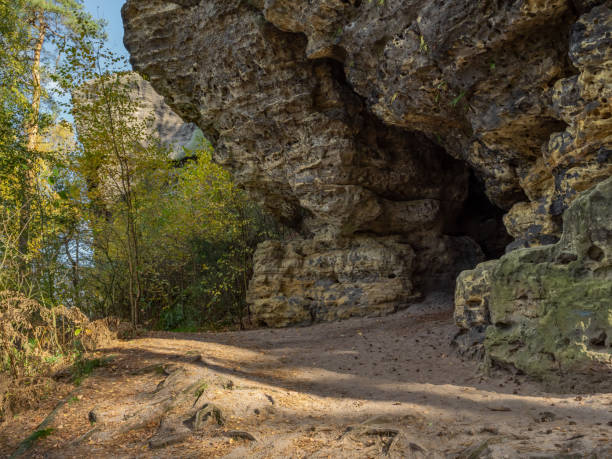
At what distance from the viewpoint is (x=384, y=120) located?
8977 millimetres

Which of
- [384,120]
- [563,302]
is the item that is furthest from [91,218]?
[563,302]

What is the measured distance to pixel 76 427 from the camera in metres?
4.13

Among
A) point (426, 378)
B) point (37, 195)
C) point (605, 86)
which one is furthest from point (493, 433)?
point (37, 195)

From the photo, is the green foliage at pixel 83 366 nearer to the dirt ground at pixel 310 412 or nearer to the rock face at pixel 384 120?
the dirt ground at pixel 310 412

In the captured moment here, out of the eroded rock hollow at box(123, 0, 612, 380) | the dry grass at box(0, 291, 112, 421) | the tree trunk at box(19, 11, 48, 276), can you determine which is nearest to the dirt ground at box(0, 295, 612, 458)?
the dry grass at box(0, 291, 112, 421)

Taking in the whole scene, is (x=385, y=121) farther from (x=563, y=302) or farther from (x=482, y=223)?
(x=482, y=223)

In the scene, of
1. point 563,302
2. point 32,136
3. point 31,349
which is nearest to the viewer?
point 563,302

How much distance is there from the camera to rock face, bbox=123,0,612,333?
19.9 ft

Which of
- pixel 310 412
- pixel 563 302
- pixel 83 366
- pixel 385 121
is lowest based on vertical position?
pixel 310 412

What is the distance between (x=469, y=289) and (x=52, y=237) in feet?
25.8

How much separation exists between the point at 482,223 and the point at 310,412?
1201 centimetres

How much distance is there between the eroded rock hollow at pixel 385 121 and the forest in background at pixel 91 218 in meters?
1.86

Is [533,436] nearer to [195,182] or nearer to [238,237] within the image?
[238,237]

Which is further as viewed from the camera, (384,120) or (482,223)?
(482,223)
